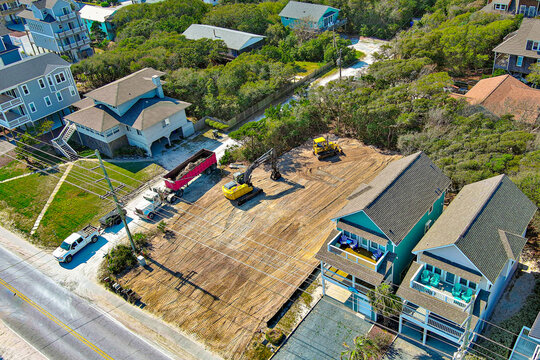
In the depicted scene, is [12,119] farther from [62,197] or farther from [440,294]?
[440,294]

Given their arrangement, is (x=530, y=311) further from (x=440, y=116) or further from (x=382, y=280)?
(x=440, y=116)

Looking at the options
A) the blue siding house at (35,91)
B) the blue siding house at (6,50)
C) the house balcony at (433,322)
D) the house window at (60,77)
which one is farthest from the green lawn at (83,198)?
the house balcony at (433,322)

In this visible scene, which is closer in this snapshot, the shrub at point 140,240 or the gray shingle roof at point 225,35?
the shrub at point 140,240

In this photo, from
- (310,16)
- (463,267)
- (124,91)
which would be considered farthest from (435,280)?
(310,16)

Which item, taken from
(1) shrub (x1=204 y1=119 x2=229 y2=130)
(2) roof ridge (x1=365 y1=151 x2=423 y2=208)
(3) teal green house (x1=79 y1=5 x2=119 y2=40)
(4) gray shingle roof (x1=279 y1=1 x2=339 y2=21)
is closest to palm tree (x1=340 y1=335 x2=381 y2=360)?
(2) roof ridge (x1=365 y1=151 x2=423 y2=208)

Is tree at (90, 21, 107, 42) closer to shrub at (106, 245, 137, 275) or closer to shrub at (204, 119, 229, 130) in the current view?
shrub at (204, 119, 229, 130)

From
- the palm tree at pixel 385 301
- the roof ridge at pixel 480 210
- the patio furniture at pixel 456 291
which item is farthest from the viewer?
the palm tree at pixel 385 301

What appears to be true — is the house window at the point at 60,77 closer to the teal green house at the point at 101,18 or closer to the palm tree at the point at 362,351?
the teal green house at the point at 101,18
